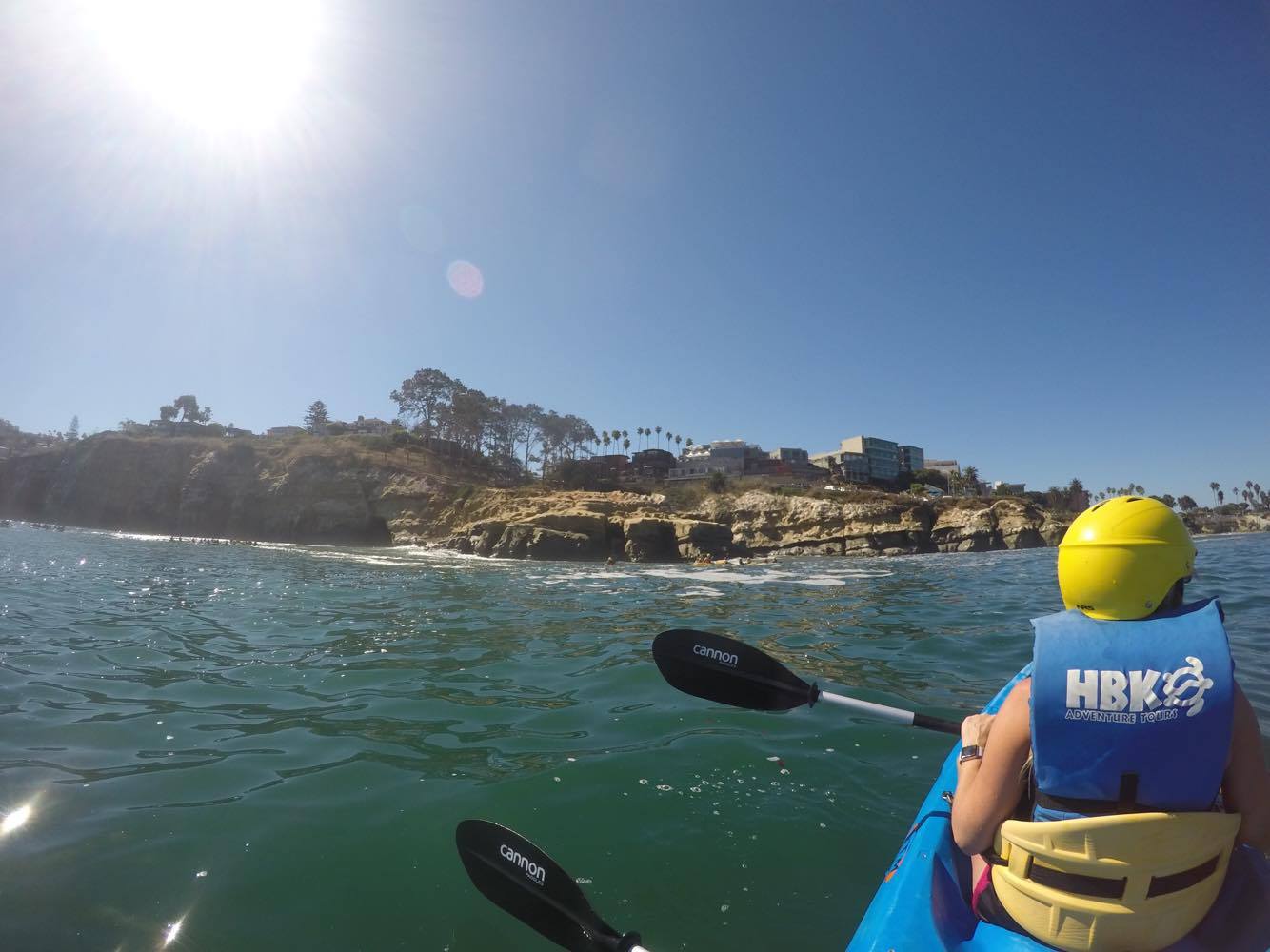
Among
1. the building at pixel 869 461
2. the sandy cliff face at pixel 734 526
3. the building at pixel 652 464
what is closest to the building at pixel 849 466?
the building at pixel 869 461

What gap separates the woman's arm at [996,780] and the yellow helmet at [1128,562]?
1.12 feet

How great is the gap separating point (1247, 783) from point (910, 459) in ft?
336

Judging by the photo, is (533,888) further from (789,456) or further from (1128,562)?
(789,456)

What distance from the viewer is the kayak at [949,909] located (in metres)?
1.84

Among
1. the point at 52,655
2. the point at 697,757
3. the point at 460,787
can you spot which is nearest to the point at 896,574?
the point at 697,757

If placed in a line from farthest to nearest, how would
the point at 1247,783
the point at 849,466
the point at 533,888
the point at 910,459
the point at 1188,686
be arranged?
the point at 910,459
the point at 849,466
the point at 533,888
the point at 1247,783
the point at 1188,686

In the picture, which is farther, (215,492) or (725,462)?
(725,462)

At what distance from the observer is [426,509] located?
47.8 m

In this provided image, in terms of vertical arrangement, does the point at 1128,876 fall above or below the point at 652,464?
below

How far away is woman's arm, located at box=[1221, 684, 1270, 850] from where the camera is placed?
1.72 metres

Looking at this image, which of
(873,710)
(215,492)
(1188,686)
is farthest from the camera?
(215,492)

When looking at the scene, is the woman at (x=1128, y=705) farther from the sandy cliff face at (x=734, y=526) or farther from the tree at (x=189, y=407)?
the tree at (x=189, y=407)

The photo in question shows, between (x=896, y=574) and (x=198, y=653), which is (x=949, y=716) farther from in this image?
(x=896, y=574)

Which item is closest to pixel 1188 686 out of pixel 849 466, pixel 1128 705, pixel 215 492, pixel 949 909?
pixel 1128 705
